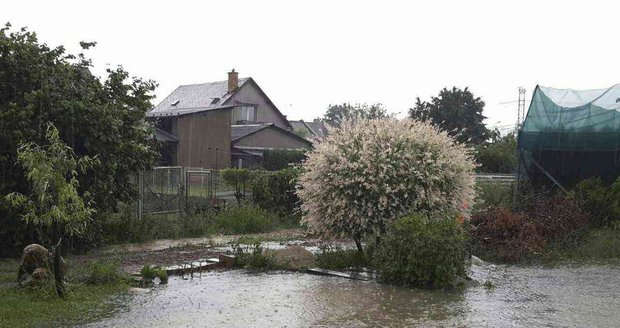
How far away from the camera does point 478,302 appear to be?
9164 millimetres

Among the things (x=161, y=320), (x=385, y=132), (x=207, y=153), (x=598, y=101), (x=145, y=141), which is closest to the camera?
(x=161, y=320)

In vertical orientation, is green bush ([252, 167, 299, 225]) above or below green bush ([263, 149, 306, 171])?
below

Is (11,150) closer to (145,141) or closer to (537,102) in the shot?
(145,141)

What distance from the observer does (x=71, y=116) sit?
43.8 feet

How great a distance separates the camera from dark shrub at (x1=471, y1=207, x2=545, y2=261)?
13125 mm

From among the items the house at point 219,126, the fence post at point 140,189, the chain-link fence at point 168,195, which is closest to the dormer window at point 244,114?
the house at point 219,126

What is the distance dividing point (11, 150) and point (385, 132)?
7.27 m

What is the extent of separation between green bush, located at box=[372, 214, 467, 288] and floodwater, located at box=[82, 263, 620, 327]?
0.89 feet

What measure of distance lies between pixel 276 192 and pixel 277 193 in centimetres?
6

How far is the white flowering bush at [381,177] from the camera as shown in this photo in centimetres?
1188

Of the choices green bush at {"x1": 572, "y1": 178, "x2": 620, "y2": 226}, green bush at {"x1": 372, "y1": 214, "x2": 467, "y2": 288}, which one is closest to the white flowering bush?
green bush at {"x1": 372, "y1": 214, "x2": 467, "y2": 288}

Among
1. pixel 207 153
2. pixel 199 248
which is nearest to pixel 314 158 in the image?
pixel 199 248

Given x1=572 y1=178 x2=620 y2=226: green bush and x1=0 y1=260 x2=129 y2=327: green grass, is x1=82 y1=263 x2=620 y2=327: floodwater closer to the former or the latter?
x1=0 y1=260 x2=129 y2=327: green grass

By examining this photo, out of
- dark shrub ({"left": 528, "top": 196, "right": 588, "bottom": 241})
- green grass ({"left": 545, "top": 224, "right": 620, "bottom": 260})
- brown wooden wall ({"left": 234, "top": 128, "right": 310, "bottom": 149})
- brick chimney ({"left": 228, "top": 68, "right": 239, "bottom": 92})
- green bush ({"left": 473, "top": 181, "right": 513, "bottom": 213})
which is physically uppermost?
brick chimney ({"left": 228, "top": 68, "right": 239, "bottom": 92})
